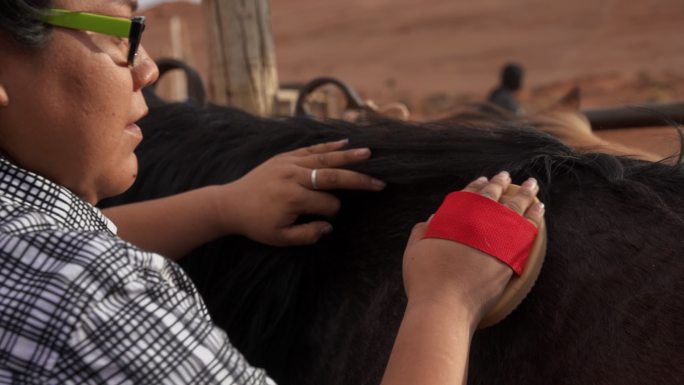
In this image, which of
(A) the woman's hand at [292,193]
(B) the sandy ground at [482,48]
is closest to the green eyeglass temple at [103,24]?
(A) the woman's hand at [292,193]

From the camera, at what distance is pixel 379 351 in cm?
144

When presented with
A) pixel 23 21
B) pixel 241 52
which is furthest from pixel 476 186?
pixel 241 52

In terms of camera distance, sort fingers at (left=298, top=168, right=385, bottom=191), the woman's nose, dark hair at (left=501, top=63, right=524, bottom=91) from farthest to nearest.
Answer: dark hair at (left=501, top=63, right=524, bottom=91), fingers at (left=298, top=168, right=385, bottom=191), the woman's nose

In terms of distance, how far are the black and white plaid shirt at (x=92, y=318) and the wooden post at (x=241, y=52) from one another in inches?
118

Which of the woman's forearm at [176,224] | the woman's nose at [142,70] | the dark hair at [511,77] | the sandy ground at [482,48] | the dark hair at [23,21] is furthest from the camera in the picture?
the sandy ground at [482,48]

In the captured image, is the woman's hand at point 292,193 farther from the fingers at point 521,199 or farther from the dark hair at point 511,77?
the dark hair at point 511,77

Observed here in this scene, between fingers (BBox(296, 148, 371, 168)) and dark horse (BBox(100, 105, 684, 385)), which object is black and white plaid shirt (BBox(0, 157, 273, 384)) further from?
fingers (BBox(296, 148, 371, 168))

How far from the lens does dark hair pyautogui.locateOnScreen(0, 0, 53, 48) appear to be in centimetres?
99

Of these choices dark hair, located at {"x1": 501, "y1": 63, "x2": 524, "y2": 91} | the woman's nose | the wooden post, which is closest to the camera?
the woman's nose

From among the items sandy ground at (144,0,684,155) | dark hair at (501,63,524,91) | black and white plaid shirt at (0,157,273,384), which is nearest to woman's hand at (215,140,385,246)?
black and white plaid shirt at (0,157,273,384)

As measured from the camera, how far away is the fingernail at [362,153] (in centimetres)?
158

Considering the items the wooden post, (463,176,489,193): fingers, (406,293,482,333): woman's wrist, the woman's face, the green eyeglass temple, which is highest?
the green eyeglass temple

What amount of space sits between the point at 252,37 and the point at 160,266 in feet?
10.1

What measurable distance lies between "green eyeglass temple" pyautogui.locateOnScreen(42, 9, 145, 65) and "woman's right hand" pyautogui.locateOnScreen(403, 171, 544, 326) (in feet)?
1.64
